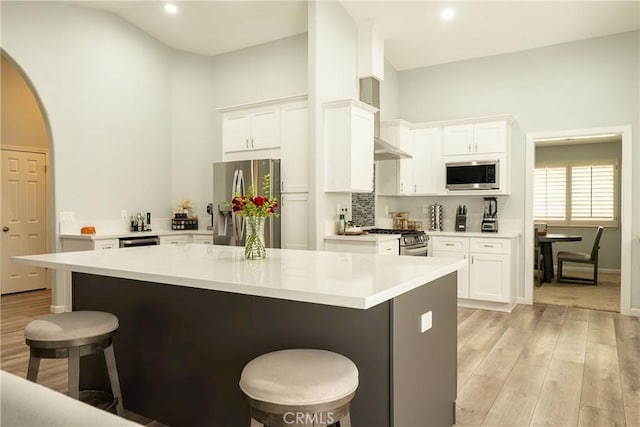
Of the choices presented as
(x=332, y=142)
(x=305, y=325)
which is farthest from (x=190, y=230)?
(x=305, y=325)

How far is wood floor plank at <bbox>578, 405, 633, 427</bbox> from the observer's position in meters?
2.46

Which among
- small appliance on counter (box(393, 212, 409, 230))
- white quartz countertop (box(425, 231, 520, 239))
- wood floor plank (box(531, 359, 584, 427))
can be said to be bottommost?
wood floor plank (box(531, 359, 584, 427))

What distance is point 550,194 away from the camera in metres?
8.88

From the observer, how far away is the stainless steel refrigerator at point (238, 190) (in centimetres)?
475

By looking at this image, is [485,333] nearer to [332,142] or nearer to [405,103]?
[332,142]

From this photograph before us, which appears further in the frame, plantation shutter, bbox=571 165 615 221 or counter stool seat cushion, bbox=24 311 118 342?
plantation shutter, bbox=571 165 615 221

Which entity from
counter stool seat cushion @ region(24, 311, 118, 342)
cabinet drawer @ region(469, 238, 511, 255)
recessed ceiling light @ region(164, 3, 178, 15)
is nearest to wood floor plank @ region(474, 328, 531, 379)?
cabinet drawer @ region(469, 238, 511, 255)

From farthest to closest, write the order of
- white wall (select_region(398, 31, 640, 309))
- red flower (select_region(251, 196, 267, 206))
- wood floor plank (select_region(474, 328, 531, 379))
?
white wall (select_region(398, 31, 640, 309)) < wood floor plank (select_region(474, 328, 531, 379)) < red flower (select_region(251, 196, 267, 206))

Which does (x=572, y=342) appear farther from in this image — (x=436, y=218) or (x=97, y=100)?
(x=97, y=100)

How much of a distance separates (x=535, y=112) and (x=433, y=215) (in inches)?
71.1

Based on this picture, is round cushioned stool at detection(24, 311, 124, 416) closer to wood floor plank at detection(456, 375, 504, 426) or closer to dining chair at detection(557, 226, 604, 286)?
wood floor plank at detection(456, 375, 504, 426)

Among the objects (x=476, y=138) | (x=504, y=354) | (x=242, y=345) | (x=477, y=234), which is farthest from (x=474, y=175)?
(x=242, y=345)

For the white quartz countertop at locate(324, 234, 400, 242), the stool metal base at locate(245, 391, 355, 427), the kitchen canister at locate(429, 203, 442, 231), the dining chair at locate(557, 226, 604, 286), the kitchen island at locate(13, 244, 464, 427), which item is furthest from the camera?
the dining chair at locate(557, 226, 604, 286)

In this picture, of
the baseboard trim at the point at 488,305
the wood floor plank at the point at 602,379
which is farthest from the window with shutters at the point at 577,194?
the wood floor plank at the point at 602,379
